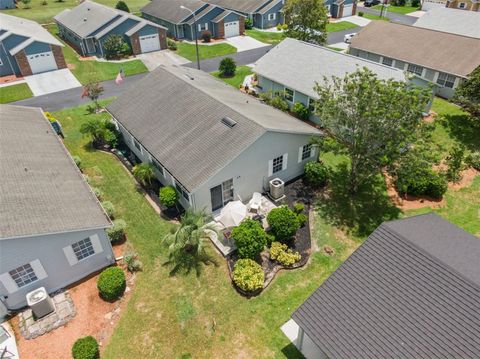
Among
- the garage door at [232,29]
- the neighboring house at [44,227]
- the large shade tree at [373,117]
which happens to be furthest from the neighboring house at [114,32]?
the large shade tree at [373,117]

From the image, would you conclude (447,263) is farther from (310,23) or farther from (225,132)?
(310,23)

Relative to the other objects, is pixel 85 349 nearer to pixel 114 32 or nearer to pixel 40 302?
pixel 40 302

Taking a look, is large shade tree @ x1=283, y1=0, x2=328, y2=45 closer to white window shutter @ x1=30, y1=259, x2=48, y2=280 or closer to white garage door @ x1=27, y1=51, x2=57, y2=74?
white garage door @ x1=27, y1=51, x2=57, y2=74

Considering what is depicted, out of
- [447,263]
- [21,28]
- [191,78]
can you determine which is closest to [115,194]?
[191,78]

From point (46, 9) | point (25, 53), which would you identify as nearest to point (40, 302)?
point (25, 53)

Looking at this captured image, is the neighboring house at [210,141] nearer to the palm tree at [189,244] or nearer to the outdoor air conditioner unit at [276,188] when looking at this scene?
the outdoor air conditioner unit at [276,188]

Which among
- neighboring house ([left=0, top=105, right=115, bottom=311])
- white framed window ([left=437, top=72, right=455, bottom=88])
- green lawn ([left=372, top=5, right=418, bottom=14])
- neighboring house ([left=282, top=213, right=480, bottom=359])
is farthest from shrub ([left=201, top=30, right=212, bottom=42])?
neighboring house ([left=282, top=213, right=480, bottom=359])
